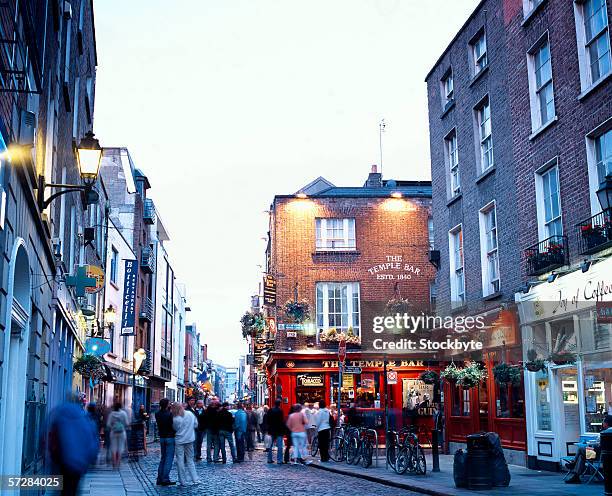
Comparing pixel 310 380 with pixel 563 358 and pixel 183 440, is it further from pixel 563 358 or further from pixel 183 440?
pixel 563 358

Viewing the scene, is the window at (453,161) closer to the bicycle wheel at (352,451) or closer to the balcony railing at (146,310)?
the bicycle wheel at (352,451)

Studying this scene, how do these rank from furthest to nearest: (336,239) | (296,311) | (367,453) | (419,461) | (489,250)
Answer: (336,239), (296,311), (489,250), (367,453), (419,461)

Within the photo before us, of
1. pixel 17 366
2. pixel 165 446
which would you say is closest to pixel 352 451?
pixel 165 446

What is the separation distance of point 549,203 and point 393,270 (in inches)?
751

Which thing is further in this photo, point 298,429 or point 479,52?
point 479,52

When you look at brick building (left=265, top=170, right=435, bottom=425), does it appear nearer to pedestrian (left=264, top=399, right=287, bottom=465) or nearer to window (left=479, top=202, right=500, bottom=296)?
pedestrian (left=264, top=399, right=287, bottom=465)

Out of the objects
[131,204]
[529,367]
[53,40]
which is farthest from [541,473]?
[131,204]

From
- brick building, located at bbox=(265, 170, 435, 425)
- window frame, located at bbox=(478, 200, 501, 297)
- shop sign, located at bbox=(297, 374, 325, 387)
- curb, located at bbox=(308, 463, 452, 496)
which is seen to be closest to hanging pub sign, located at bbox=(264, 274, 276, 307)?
brick building, located at bbox=(265, 170, 435, 425)

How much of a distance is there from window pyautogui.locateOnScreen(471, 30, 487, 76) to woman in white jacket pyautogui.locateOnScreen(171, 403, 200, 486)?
12.7 metres

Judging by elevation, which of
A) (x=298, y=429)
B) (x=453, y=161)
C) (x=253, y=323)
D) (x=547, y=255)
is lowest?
(x=298, y=429)

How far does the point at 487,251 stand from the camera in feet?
71.1

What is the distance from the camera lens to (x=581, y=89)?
53.5ft

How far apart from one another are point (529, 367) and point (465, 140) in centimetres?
813

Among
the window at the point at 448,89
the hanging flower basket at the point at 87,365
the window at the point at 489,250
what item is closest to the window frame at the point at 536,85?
the window at the point at 489,250
